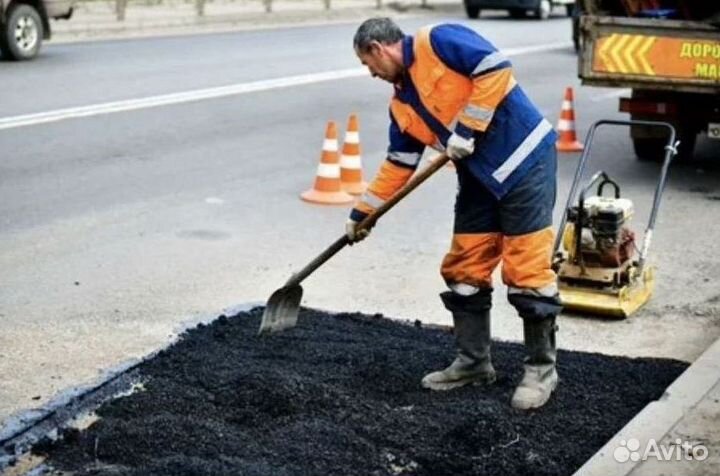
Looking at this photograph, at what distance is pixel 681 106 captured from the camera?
1139 cm

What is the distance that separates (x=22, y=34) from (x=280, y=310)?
477 inches

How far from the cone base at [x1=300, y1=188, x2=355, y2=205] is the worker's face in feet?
15.2

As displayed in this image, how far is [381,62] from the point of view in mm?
5316

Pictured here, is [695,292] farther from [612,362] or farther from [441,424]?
[441,424]

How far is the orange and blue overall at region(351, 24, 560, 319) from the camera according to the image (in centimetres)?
524

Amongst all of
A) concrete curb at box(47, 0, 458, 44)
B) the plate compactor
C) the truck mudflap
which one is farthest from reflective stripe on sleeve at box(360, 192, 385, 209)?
concrete curb at box(47, 0, 458, 44)

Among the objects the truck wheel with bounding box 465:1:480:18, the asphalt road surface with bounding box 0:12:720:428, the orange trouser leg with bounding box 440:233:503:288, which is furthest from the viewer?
the truck wheel with bounding box 465:1:480:18

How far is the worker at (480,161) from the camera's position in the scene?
5.27 m

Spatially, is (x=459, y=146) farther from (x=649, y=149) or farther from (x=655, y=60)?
(x=649, y=149)

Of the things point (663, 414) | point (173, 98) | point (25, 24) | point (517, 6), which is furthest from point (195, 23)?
point (663, 414)

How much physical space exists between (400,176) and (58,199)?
4.57m

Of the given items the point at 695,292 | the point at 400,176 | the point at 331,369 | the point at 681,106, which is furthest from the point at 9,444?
the point at 681,106

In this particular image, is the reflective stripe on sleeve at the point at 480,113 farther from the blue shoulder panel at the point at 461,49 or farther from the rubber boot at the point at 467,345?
the rubber boot at the point at 467,345

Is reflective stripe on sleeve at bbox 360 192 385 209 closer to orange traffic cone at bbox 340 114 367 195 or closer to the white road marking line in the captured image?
orange traffic cone at bbox 340 114 367 195
